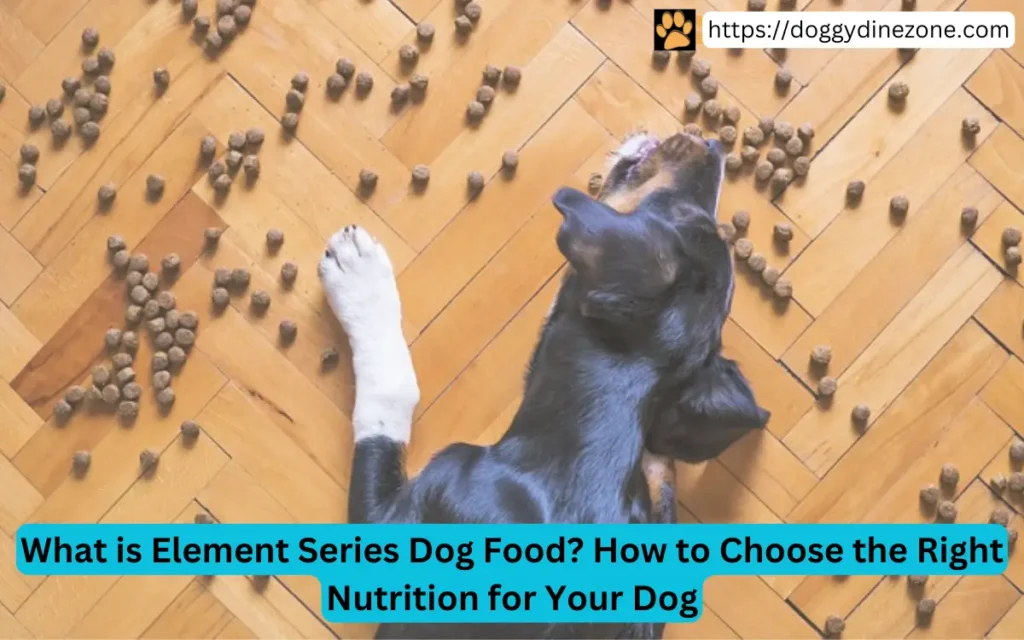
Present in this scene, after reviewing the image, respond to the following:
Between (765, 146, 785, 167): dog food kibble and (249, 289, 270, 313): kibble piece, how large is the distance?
1.20 metres

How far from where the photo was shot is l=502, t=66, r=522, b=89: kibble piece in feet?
8.66

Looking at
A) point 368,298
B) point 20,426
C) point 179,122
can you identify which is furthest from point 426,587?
point 179,122

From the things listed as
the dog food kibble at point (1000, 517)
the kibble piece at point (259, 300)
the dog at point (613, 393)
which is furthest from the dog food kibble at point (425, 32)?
the dog food kibble at point (1000, 517)

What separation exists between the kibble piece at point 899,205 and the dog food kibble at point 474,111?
98 cm

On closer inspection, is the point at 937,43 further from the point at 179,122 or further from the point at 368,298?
the point at 179,122

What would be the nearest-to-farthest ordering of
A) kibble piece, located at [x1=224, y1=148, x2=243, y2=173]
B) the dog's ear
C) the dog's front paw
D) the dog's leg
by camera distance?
1. the dog's ear
2. the dog's leg
3. the dog's front paw
4. kibble piece, located at [x1=224, y1=148, x2=243, y2=173]

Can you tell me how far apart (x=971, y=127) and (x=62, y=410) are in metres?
2.21

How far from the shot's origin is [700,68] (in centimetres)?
264

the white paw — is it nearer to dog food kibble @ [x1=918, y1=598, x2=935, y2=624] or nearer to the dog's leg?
the dog's leg

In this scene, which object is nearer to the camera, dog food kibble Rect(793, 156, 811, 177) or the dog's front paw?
the dog's front paw

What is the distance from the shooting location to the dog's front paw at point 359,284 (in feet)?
8.23

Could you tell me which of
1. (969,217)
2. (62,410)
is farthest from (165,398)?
(969,217)

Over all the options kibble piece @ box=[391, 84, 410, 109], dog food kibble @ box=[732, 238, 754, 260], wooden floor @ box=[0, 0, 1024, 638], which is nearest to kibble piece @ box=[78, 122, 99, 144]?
wooden floor @ box=[0, 0, 1024, 638]

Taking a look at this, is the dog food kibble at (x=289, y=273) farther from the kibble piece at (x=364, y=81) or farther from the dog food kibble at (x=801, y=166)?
the dog food kibble at (x=801, y=166)
